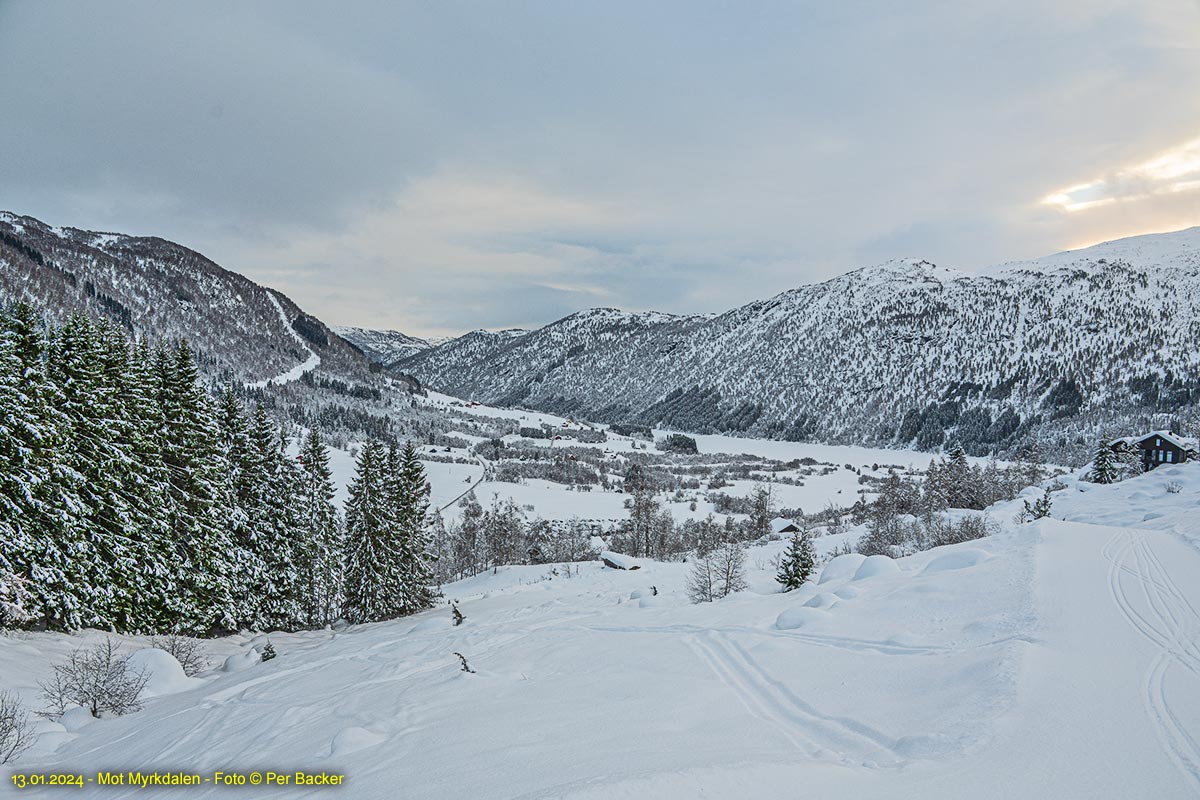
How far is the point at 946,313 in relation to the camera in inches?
7790

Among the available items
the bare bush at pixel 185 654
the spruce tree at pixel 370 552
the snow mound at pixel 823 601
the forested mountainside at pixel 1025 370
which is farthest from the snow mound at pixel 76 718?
the forested mountainside at pixel 1025 370

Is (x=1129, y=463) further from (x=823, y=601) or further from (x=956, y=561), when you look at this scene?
(x=823, y=601)

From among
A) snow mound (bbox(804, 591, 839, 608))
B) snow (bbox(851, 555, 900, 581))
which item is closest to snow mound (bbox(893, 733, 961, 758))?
snow mound (bbox(804, 591, 839, 608))

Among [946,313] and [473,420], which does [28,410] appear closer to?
[473,420]

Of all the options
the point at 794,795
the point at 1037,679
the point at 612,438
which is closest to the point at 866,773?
the point at 794,795

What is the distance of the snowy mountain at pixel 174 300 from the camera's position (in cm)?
13112

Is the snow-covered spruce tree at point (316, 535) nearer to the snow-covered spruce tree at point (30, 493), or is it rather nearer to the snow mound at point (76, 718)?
the snow-covered spruce tree at point (30, 493)

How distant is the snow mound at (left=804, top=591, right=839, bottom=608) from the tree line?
2094cm

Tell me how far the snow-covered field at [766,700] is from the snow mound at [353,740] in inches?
1.3

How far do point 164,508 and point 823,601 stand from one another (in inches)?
882

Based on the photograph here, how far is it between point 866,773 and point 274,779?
7.01 metres

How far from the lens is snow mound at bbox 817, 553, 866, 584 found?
17484 mm

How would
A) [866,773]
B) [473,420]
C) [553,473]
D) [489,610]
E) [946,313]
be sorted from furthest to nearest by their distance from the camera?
[946,313] < [473,420] < [553,473] < [489,610] < [866,773]

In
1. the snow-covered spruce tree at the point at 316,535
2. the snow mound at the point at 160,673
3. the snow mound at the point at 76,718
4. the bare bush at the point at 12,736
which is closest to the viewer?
the bare bush at the point at 12,736
